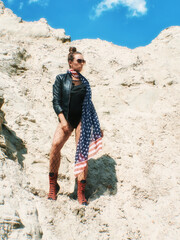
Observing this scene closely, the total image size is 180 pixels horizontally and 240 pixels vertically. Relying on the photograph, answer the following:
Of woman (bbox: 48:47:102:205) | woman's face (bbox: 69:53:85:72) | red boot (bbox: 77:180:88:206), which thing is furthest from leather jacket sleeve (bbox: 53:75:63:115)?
red boot (bbox: 77:180:88:206)

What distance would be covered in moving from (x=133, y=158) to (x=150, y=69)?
2959 millimetres

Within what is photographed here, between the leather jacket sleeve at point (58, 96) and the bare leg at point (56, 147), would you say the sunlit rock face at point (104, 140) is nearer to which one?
the bare leg at point (56, 147)

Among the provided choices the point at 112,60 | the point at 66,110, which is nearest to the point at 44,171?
the point at 66,110

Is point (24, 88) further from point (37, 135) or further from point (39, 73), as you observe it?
point (37, 135)

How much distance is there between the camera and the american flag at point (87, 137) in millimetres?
3441

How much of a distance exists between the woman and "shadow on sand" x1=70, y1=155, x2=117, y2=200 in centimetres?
37

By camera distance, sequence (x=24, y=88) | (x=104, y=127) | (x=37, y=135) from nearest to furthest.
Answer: (x=37, y=135) → (x=104, y=127) → (x=24, y=88)

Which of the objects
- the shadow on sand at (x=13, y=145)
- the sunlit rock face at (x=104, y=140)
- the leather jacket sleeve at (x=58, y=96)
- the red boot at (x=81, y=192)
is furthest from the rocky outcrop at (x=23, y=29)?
the red boot at (x=81, y=192)

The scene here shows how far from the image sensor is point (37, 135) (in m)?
4.39

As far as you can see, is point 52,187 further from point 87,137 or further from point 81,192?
point 87,137

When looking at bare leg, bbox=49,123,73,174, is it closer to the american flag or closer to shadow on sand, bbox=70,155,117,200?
the american flag

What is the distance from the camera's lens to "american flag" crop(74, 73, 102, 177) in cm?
344

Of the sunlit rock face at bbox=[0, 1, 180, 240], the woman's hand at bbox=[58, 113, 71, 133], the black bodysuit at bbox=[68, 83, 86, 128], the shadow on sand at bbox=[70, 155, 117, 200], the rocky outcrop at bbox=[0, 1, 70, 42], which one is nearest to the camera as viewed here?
the sunlit rock face at bbox=[0, 1, 180, 240]

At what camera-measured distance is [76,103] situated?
11.5ft
